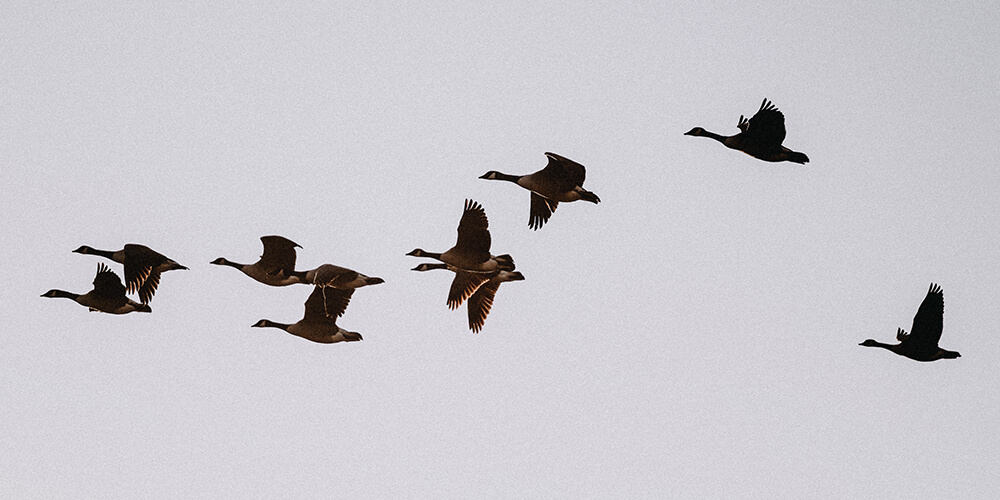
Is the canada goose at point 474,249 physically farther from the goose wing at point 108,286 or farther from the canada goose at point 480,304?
the goose wing at point 108,286

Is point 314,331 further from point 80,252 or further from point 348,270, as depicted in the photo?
point 80,252

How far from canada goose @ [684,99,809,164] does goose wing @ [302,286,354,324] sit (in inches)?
369

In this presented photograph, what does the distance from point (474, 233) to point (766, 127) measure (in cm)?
616

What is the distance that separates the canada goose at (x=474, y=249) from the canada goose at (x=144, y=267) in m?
6.14

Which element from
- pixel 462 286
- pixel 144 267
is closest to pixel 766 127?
pixel 462 286

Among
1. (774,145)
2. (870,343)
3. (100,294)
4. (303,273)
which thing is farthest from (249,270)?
(870,343)

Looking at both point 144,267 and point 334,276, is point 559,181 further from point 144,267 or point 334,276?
point 144,267

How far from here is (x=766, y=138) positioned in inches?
1152

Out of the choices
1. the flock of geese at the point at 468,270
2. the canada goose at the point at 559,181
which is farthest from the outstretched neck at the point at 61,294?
the canada goose at the point at 559,181

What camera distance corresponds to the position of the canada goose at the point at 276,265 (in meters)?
31.8

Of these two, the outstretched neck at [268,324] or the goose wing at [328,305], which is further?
the outstretched neck at [268,324]

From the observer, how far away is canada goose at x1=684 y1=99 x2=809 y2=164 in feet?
95.2

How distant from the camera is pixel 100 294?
112ft

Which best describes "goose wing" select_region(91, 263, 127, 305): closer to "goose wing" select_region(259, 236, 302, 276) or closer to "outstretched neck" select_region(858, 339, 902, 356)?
"goose wing" select_region(259, 236, 302, 276)
